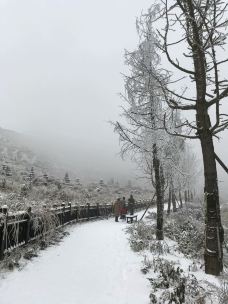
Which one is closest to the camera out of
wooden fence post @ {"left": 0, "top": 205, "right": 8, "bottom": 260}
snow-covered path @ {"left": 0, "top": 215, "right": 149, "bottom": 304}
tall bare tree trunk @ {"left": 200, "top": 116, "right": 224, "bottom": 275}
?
snow-covered path @ {"left": 0, "top": 215, "right": 149, "bottom": 304}

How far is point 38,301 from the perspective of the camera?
5.84m

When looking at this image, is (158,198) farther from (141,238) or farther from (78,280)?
(78,280)

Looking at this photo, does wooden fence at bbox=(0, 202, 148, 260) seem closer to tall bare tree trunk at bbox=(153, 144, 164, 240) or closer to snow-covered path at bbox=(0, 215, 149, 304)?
snow-covered path at bbox=(0, 215, 149, 304)

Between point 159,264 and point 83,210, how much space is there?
13715 millimetres

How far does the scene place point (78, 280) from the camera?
7246 mm

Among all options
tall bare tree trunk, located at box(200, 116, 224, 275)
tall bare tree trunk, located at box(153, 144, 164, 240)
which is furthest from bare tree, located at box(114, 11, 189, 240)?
tall bare tree trunk, located at box(200, 116, 224, 275)

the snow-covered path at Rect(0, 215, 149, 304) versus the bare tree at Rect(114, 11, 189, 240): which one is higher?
the bare tree at Rect(114, 11, 189, 240)

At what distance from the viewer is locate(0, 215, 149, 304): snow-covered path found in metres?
6.11

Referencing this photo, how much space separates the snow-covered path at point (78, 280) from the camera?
6.11 metres

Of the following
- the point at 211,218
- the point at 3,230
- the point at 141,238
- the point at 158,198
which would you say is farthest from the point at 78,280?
the point at 158,198

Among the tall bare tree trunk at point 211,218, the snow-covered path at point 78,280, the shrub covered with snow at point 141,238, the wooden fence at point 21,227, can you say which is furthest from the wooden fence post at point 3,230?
the shrub covered with snow at point 141,238

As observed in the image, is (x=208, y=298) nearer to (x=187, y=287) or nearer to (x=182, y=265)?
(x=187, y=287)

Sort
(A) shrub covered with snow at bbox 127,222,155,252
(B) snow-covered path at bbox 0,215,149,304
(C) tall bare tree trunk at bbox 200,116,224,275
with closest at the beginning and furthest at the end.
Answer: (B) snow-covered path at bbox 0,215,149,304
(C) tall bare tree trunk at bbox 200,116,224,275
(A) shrub covered with snow at bbox 127,222,155,252

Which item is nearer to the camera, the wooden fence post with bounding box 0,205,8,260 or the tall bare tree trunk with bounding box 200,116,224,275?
the tall bare tree trunk with bounding box 200,116,224,275
